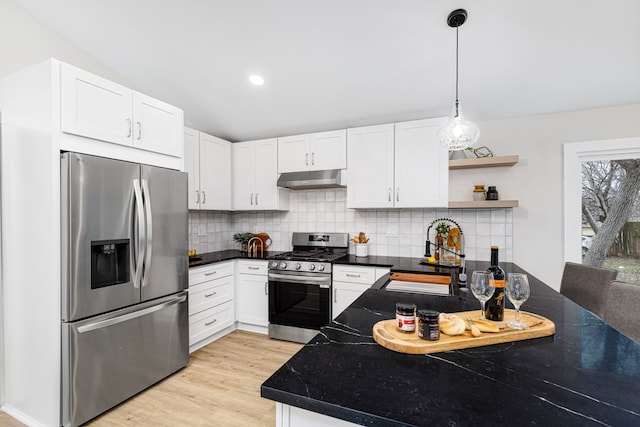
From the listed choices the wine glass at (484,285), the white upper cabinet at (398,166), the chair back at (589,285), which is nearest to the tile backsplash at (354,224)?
the white upper cabinet at (398,166)

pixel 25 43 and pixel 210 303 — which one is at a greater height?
pixel 25 43

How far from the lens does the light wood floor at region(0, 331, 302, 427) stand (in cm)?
200

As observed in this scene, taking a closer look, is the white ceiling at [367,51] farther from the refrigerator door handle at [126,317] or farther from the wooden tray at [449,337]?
the refrigerator door handle at [126,317]

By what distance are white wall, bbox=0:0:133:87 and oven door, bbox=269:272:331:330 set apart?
2.67 m

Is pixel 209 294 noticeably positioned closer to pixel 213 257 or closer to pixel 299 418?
pixel 213 257

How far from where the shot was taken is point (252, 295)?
3.47 metres

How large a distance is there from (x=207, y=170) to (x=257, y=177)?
0.59 m

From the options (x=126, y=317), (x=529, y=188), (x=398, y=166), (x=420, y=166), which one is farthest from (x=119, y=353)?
(x=529, y=188)

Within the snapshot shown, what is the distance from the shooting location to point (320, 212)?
12.5 feet

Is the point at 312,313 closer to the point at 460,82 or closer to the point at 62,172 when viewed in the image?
the point at 62,172

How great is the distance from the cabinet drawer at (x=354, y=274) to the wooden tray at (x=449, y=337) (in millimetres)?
1765

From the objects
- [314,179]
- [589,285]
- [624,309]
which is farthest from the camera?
[314,179]

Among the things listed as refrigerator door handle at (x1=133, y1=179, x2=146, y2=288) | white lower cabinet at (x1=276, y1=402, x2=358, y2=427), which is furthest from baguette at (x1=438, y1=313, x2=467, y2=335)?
refrigerator door handle at (x1=133, y1=179, x2=146, y2=288)

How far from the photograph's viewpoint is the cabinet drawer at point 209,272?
2.93m
